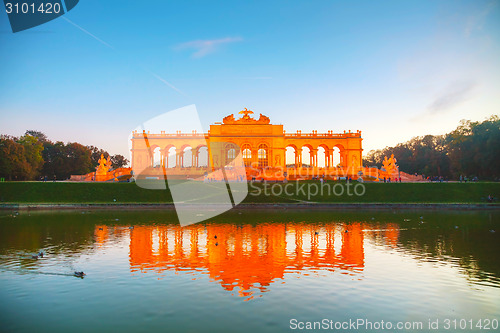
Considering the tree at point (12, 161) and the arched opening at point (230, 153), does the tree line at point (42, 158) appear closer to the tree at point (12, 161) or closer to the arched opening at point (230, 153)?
the tree at point (12, 161)

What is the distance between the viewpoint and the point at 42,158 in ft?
239

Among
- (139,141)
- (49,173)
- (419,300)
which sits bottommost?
(419,300)

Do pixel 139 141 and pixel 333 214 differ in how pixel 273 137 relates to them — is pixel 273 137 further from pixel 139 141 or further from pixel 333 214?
pixel 333 214

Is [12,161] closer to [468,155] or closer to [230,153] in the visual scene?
[230,153]

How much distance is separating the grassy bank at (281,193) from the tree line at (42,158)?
61.6ft

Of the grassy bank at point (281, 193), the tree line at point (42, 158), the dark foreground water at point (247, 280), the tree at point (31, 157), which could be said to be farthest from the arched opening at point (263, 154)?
the dark foreground water at point (247, 280)

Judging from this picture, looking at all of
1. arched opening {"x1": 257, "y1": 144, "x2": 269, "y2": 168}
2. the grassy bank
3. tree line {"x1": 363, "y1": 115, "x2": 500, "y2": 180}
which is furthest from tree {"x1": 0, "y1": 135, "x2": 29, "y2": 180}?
tree line {"x1": 363, "y1": 115, "x2": 500, "y2": 180}

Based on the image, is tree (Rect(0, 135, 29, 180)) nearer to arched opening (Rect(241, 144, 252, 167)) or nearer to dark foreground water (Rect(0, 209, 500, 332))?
arched opening (Rect(241, 144, 252, 167))

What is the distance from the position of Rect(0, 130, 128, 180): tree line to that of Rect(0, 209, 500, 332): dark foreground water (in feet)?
150

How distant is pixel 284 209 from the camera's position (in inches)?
1452

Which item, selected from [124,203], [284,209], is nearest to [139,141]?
[124,203]

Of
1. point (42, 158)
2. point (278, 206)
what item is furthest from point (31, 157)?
point (278, 206)

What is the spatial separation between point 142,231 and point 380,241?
521 inches

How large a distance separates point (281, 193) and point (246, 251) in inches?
1074
